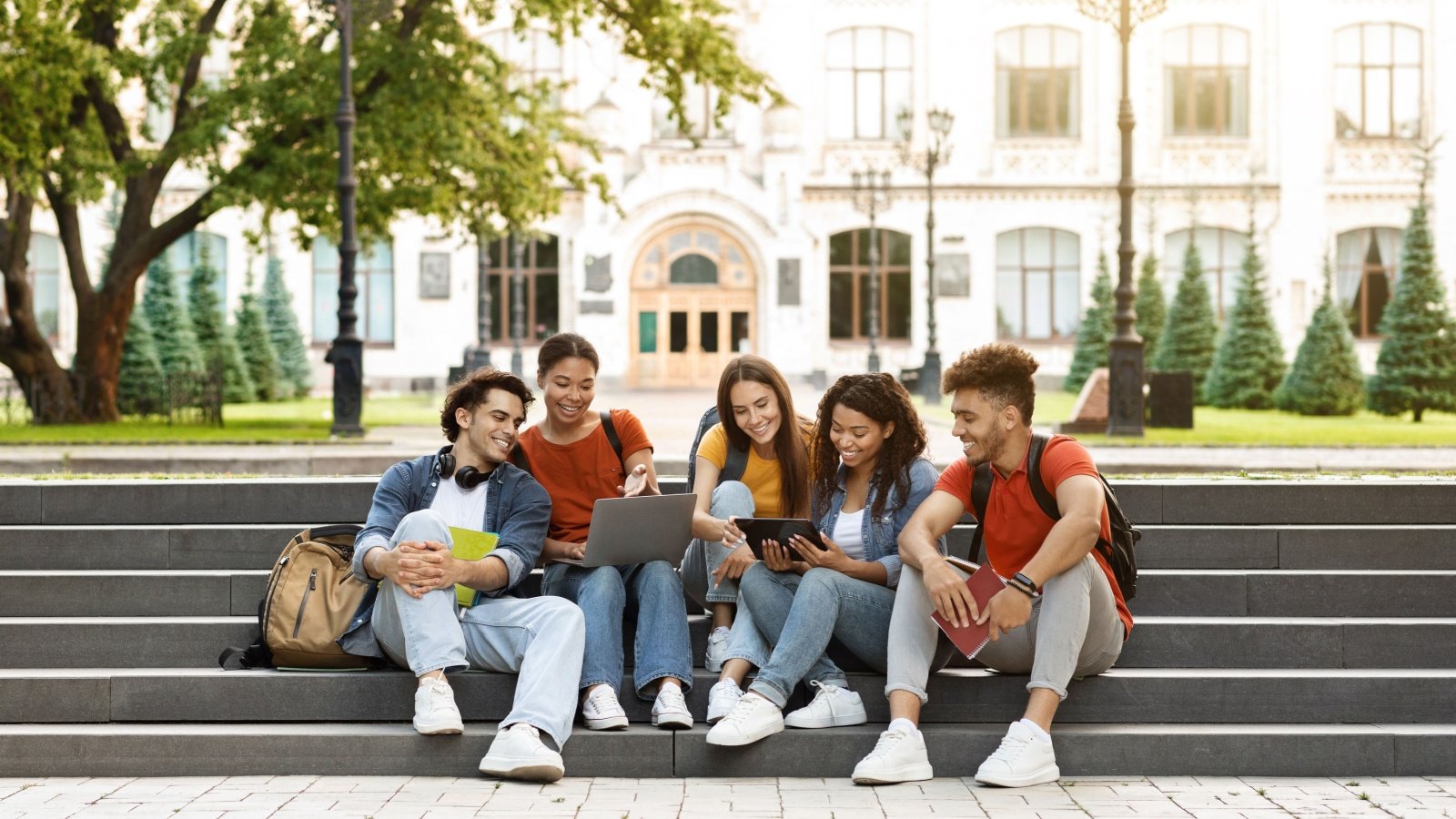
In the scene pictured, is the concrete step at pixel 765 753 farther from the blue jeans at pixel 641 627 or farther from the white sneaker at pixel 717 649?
the white sneaker at pixel 717 649

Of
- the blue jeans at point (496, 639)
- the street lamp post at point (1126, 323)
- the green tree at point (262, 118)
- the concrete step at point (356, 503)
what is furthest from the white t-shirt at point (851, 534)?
the green tree at point (262, 118)

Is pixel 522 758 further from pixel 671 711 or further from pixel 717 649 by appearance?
pixel 717 649

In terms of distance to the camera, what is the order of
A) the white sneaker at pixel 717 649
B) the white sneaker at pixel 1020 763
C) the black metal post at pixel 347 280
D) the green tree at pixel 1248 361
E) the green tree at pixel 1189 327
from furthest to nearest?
the green tree at pixel 1189 327 < the green tree at pixel 1248 361 < the black metal post at pixel 347 280 < the white sneaker at pixel 717 649 < the white sneaker at pixel 1020 763

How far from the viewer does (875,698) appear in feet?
19.7

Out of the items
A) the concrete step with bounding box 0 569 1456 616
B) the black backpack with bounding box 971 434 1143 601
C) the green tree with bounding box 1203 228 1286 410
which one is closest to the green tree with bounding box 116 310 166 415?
the concrete step with bounding box 0 569 1456 616

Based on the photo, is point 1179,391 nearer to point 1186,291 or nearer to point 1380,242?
point 1186,291

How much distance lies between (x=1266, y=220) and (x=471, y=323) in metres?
19.9

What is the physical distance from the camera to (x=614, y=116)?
39312 millimetres

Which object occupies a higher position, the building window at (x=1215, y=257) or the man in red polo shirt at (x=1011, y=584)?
the building window at (x=1215, y=257)

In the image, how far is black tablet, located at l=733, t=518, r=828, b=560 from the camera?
19.7 feet

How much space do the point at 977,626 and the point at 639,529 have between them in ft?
4.42

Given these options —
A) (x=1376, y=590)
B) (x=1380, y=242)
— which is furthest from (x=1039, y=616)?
(x=1380, y=242)

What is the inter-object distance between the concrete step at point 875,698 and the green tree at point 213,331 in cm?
2892

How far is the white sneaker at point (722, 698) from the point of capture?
5.79 meters
